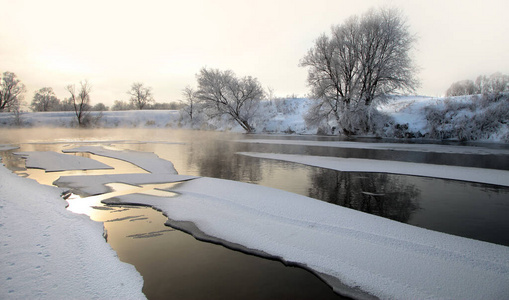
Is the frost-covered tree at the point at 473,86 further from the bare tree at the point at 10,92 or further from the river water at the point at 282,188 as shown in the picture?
the bare tree at the point at 10,92

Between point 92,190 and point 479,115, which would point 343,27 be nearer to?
point 479,115

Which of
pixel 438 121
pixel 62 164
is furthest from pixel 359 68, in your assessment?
pixel 62 164

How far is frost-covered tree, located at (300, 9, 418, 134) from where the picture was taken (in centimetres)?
2512

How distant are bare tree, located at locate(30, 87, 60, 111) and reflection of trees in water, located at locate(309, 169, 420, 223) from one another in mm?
91168

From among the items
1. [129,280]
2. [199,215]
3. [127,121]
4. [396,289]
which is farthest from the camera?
[127,121]

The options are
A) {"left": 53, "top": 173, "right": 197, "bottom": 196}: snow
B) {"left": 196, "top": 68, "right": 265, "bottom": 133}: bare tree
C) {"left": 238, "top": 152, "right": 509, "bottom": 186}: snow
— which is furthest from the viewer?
{"left": 196, "top": 68, "right": 265, "bottom": 133}: bare tree

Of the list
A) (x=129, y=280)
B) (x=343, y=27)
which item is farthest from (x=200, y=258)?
(x=343, y=27)

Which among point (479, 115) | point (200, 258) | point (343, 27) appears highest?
point (343, 27)

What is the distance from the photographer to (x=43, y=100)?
3046 inches

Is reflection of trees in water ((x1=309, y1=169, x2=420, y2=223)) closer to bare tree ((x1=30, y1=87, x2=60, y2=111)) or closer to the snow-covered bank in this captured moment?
the snow-covered bank

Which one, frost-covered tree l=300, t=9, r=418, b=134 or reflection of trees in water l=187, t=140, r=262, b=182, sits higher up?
frost-covered tree l=300, t=9, r=418, b=134

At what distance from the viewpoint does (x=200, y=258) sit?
3441 millimetres

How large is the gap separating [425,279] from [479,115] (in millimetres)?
24681

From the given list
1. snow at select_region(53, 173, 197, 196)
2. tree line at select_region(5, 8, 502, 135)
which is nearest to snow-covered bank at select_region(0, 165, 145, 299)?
snow at select_region(53, 173, 197, 196)
